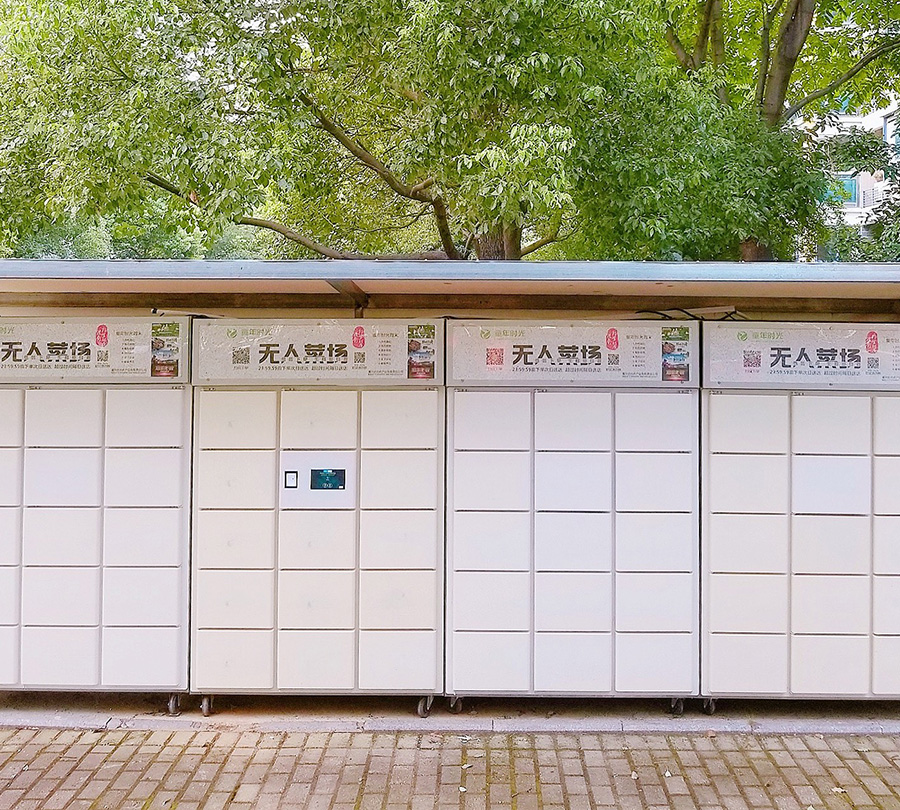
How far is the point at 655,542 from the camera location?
4.96 metres

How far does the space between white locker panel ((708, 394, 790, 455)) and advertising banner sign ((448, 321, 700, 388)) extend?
250 mm

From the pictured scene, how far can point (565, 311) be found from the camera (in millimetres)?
5445

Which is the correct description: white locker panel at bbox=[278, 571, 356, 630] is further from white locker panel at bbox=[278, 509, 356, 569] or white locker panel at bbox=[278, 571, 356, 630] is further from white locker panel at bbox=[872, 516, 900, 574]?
white locker panel at bbox=[872, 516, 900, 574]

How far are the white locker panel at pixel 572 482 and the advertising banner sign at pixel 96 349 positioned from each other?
2.29 m

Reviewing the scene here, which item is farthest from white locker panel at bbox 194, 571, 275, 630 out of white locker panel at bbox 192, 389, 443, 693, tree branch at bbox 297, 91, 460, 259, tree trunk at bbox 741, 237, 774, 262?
tree trunk at bbox 741, 237, 774, 262

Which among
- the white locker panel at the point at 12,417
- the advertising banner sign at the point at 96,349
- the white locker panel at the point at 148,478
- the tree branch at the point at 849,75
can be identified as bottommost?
the white locker panel at the point at 148,478

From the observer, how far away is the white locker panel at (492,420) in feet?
16.3

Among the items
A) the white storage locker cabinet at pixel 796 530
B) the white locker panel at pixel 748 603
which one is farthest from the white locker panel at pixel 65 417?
the white locker panel at pixel 748 603

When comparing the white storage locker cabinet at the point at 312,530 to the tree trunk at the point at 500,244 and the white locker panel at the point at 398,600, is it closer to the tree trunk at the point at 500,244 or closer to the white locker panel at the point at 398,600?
the white locker panel at the point at 398,600

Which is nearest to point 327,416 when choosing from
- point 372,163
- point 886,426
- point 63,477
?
point 63,477

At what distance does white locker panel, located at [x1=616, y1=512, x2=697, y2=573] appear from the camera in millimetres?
4953

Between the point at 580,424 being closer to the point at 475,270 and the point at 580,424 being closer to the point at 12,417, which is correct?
the point at 475,270

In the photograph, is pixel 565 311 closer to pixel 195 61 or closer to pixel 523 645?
pixel 523 645

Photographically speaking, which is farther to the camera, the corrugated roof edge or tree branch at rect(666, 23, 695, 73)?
tree branch at rect(666, 23, 695, 73)
